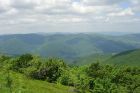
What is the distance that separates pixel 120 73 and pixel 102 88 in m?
53.2

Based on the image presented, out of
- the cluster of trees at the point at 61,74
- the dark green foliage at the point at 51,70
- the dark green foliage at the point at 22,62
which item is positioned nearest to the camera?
the cluster of trees at the point at 61,74

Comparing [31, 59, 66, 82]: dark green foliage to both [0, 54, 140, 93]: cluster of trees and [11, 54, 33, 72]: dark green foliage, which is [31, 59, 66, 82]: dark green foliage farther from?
[11, 54, 33, 72]: dark green foliage

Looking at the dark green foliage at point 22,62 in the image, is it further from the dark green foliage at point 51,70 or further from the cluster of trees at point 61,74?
the dark green foliage at point 51,70

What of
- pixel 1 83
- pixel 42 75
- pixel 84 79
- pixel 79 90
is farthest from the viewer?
pixel 42 75

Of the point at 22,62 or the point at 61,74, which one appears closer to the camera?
the point at 61,74

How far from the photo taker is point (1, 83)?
185 ft

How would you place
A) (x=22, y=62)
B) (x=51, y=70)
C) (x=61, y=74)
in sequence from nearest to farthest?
(x=61, y=74) → (x=51, y=70) → (x=22, y=62)

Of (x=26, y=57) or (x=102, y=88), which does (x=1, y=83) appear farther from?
(x=26, y=57)

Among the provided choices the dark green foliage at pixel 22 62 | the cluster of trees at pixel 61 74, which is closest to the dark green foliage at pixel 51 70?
the cluster of trees at pixel 61 74

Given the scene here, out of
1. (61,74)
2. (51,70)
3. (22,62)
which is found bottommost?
(61,74)

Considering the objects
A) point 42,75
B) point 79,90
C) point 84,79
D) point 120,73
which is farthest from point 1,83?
point 120,73

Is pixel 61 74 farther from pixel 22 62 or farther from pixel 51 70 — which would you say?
pixel 22 62

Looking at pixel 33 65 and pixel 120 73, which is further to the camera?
pixel 120 73

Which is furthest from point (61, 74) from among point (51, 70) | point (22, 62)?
point (22, 62)
